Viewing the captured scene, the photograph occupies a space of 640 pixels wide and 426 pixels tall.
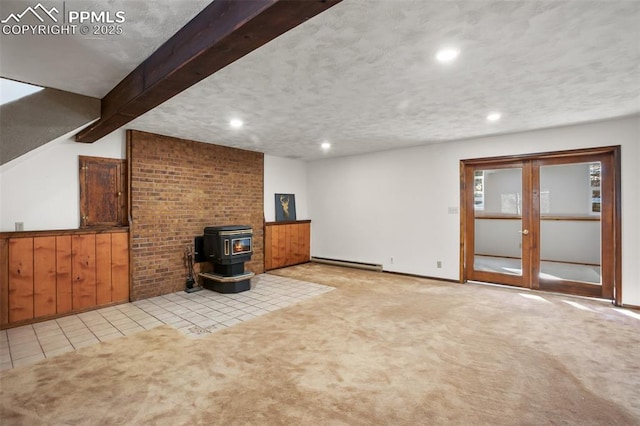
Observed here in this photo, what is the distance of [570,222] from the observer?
4621 millimetres

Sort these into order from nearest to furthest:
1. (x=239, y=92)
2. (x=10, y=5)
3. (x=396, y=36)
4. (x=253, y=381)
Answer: (x=10, y=5)
(x=396, y=36)
(x=253, y=381)
(x=239, y=92)

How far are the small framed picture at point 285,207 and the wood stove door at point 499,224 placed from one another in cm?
378

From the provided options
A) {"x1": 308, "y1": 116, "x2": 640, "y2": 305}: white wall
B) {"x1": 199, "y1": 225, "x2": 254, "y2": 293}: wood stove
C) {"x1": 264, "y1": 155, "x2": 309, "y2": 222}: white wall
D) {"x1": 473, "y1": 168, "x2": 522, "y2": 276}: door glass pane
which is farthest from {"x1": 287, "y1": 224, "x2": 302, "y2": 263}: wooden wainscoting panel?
{"x1": 473, "y1": 168, "x2": 522, "y2": 276}: door glass pane

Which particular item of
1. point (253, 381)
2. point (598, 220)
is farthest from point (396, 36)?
point (598, 220)

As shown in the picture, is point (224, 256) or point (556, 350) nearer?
point (556, 350)

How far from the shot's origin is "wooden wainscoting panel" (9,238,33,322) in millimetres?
3346

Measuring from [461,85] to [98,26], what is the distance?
294 cm

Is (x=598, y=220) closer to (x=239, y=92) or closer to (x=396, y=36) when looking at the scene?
(x=396, y=36)

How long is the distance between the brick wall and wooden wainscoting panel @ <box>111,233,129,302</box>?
0.29ft

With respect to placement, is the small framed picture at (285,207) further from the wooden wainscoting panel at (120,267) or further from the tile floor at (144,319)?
the wooden wainscoting panel at (120,267)

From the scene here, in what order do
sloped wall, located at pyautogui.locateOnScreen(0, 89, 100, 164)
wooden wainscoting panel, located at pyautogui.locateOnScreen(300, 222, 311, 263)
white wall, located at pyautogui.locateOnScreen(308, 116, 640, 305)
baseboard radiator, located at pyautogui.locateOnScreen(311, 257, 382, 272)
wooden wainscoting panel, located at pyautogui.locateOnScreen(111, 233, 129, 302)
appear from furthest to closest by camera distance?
wooden wainscoting panel, located at pyautogui.locateOnScreen(300, 222, 311, 263) → baseboard radiator, located at pyautogui.locateOnScreen(311, 257, 382, 272) → wooden wainscoting panel, located at pyautogui.locateOnScreen(111, 233, 129, 302) → white wall, located at pyautogui.locateOnScreen(308, 116, 640, 305) → sloped wall, located at pyautogui.locateOnScreen(0, 89, 100, 164)

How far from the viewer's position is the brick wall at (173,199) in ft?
14.3

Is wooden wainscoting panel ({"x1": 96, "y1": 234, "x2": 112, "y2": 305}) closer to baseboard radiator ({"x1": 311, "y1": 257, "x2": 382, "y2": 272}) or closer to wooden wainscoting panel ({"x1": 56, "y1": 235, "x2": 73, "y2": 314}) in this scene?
wooden wainscoting panel ({"x1": 56, "y1": 235, "x2": 73, "y2": 314})

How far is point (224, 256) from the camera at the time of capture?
461 cm
